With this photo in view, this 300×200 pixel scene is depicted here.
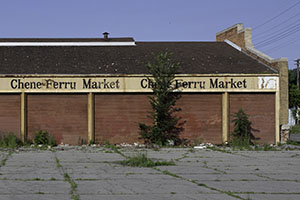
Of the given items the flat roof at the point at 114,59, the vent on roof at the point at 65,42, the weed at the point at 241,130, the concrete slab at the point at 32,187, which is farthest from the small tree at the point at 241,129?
the concrete slab at the point at 32,187

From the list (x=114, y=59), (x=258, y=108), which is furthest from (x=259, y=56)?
(x=114, y=59)

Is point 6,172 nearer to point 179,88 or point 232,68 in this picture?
point 179,88

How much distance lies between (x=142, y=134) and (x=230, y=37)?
13940 millimetres

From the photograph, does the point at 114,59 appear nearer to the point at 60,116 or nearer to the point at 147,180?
the point at 60,116

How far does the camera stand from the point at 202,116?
2486cm

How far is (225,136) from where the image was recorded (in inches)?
976

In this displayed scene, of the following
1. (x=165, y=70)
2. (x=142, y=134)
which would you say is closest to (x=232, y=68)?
(x=165, y=70)

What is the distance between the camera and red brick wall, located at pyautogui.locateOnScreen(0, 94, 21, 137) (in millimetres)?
24141

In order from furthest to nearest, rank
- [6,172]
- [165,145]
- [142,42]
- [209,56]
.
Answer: [142,42] < [209,56] < [165,145] < [6,172]

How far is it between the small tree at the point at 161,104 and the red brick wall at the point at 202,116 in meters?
0.74

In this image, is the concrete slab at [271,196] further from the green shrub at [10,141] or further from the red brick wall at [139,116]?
the green shrub at [10,141]

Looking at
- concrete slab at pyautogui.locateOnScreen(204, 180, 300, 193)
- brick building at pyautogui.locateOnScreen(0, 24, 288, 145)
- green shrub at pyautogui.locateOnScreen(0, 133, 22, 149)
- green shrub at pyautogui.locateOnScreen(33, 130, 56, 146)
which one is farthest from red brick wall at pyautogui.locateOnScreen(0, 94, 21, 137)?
concrete slab at pyautogui.locateOnScreen(204, 180, 300, 193)

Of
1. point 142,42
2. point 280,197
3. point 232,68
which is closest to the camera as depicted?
point 280,197

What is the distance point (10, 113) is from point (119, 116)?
18.7ft
